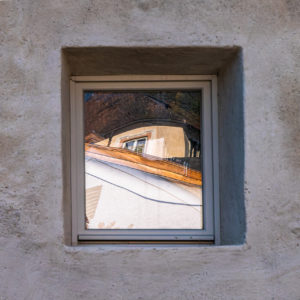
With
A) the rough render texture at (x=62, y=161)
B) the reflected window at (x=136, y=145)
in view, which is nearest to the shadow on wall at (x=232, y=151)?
the rough render texture at (x=62, y=161)

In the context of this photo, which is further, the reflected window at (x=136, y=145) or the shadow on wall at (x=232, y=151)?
the reflected window at (x=136, y=145)

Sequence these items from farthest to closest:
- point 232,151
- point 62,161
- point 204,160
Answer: point 204,160, point 232,151, point 62,161

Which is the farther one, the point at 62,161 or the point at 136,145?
the point at 136,145

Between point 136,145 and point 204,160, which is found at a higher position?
point 136,145

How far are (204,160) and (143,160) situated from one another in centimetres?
42

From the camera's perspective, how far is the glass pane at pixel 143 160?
6.70 ft

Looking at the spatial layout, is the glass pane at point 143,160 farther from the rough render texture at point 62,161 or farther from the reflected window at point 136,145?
the rough render texture at point 62,161

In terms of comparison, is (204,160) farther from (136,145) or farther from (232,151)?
(136,145)

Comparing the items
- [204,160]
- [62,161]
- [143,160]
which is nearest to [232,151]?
[204,160]

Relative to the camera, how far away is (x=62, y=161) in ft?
5.61

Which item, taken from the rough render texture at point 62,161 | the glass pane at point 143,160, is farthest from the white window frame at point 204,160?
the rough render texture at point 62,161

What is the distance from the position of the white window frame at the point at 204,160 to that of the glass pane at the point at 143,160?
0.05 meters

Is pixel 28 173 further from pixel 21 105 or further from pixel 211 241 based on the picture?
pixel 211 241

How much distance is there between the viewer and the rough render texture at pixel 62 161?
5.52 feet
